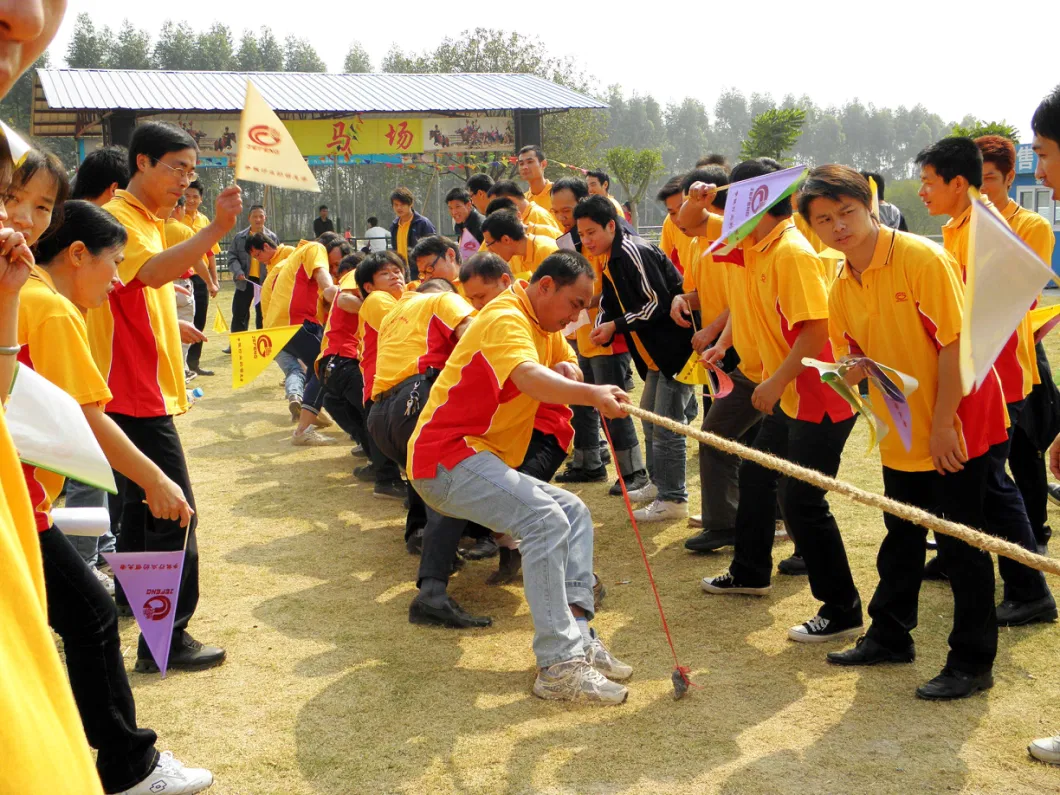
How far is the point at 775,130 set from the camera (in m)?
25.9

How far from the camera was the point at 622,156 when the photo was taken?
117 feet

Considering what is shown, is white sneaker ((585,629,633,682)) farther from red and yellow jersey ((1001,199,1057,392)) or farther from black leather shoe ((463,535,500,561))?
red and yellow jersey ((1001,199,1057,392))

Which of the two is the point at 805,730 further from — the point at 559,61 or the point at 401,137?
the point at 559,61

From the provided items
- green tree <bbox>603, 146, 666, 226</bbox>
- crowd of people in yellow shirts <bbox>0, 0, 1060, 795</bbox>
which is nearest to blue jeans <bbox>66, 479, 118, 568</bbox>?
crowd of people in yellow shirts <bbox>0, 0, 1060, 795</bbox>

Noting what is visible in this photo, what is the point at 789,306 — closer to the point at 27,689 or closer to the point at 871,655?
the point at 871,655

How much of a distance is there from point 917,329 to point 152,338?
3.00 m

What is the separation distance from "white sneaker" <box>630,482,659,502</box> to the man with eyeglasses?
3.19 meters

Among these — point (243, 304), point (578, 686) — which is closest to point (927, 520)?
point (578, 686)

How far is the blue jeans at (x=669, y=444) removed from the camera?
631 centimetres

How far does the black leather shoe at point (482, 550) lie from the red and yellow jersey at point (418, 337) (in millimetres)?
1038

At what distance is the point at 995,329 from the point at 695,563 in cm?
327

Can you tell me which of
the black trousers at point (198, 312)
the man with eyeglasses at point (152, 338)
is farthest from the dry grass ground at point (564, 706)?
the black trousers at point (198, 312)

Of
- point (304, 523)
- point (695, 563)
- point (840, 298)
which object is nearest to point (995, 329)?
point (840, 298)

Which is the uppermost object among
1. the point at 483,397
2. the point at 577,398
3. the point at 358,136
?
the point at 358,136
